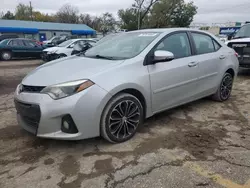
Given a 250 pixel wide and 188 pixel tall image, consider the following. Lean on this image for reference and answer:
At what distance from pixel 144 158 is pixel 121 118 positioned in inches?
25.0

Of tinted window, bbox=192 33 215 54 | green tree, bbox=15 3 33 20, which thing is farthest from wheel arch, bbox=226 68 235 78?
green tree, bbox=15 3 33 20

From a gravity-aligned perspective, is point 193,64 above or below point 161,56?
below

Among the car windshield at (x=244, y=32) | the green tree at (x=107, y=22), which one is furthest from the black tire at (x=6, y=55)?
the green tree at (x=107, y=22)

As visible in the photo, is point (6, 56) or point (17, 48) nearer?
point (6, 56)

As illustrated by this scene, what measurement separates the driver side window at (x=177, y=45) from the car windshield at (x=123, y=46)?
0.20m

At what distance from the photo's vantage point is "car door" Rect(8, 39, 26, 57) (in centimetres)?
1509

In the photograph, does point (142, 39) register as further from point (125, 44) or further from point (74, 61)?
point (74, 61)

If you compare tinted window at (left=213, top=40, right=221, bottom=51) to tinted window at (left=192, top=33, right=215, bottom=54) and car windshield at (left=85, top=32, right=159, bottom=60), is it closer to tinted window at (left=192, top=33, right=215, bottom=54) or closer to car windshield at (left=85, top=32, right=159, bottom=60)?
tinted window at (left=192, top=33, right=215, bottom=54)

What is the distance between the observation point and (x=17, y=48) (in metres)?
15.2

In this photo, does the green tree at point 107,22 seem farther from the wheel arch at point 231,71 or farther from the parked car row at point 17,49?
the wheel arch at point 231,71

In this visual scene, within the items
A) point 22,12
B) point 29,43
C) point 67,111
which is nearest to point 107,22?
point 22,12

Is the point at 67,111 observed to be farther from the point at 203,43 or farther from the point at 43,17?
the point at 43,17

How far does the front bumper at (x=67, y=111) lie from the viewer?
278 centimetres

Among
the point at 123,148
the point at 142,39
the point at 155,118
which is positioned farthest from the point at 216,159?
the point at 142,39
